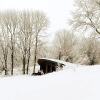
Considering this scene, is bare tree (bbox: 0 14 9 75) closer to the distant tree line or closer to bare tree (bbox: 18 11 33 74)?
the distant tree line

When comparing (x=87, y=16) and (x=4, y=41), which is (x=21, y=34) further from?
(x=87, y=16)

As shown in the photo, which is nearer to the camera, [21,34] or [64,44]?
[21,34]

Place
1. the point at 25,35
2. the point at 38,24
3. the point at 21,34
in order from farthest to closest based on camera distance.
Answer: the point at 38,24, the point at 21,34, the point at 25,35

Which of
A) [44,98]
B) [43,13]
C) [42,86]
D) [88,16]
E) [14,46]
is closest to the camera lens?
[44,98]

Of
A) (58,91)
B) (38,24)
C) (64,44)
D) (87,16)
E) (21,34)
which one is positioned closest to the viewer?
(58,91)

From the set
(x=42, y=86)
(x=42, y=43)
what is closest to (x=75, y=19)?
(x=42, y=43)

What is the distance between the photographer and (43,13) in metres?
40.7

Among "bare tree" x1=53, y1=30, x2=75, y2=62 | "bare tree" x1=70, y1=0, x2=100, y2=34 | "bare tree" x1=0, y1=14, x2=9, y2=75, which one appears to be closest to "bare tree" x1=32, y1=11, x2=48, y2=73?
"bare tree" x1=0, y1=14, x2=9, y2=75

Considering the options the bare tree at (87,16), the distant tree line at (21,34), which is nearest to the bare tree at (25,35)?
the distant tree line at (21,34)

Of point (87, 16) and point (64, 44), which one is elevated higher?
point (87, 16)

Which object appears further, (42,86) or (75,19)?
(75,19)

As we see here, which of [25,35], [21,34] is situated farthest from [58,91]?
[21,34]

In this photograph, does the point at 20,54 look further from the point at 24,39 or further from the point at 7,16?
the point at 7,16

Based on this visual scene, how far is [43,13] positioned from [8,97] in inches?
1353
